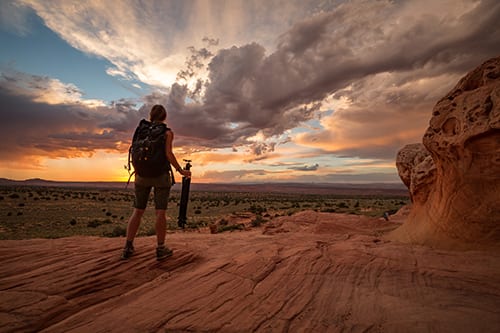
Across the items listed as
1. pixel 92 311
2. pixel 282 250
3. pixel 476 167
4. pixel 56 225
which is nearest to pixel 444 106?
pixel 476 167

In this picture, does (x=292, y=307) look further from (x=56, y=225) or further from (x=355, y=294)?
(x=56, y=225)

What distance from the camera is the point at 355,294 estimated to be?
128 inches

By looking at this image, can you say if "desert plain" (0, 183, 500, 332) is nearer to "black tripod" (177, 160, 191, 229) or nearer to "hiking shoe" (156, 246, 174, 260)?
"hiking shoe" (156, 246, 174, 260)

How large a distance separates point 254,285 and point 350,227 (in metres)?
7.52

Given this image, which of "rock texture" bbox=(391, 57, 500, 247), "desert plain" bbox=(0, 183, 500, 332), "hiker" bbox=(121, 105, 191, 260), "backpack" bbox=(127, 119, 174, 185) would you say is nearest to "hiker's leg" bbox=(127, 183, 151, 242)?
"hiker" bbox=(121, 105, 191, 260)

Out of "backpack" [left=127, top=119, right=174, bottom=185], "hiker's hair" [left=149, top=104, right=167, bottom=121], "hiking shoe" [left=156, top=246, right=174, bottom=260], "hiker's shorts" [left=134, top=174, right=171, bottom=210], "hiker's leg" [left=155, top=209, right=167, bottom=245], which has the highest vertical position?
"hiker's hair" [left=149, top=104, right=167, bottom=121]

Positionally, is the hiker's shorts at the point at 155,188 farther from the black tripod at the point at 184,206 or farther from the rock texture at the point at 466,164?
the black tripod at the point at 184,206

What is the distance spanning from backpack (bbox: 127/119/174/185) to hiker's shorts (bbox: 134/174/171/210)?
87 mm

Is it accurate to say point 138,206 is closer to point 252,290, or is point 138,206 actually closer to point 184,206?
point 252,290

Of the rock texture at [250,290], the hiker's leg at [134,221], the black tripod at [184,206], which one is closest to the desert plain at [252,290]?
the rock texture at [250,290]

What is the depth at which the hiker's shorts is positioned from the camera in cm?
428

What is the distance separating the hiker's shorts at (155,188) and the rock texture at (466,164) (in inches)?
230

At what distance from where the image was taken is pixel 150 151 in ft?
13.7

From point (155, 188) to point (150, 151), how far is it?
625 millimetres
